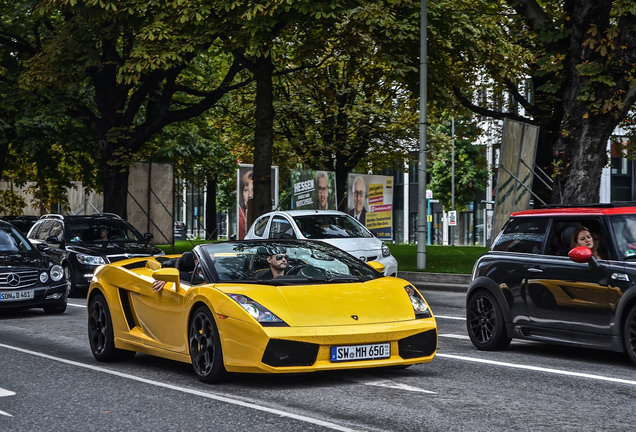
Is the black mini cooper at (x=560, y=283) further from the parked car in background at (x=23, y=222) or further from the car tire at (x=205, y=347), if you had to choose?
the parked car in background at (x=23, y=222)

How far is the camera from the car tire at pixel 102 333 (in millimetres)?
10039

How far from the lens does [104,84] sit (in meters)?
32.4

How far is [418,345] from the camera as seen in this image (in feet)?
27.1

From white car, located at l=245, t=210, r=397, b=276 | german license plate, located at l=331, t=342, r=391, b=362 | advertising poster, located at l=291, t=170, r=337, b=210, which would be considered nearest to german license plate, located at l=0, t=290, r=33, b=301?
white car, located at l=245, t=210, r=397, b=276

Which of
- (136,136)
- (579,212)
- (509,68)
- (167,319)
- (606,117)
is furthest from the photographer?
(136,136)

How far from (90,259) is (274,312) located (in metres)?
13.3

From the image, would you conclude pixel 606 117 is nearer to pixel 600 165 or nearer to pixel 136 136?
pixel 600 165

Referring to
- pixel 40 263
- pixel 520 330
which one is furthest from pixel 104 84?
pixel 520 330

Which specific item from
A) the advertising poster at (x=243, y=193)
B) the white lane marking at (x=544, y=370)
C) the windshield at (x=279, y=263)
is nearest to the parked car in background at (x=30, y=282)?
the windshield at (x=279, y=263)

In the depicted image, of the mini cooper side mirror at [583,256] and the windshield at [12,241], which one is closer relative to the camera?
the mini cooper side mirror at [583,256]

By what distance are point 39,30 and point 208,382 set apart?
27.2 meters

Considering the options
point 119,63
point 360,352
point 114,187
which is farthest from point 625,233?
point 114,187

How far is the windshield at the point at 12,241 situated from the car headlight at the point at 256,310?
9408mm

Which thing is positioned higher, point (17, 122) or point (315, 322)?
point (17, 122)
